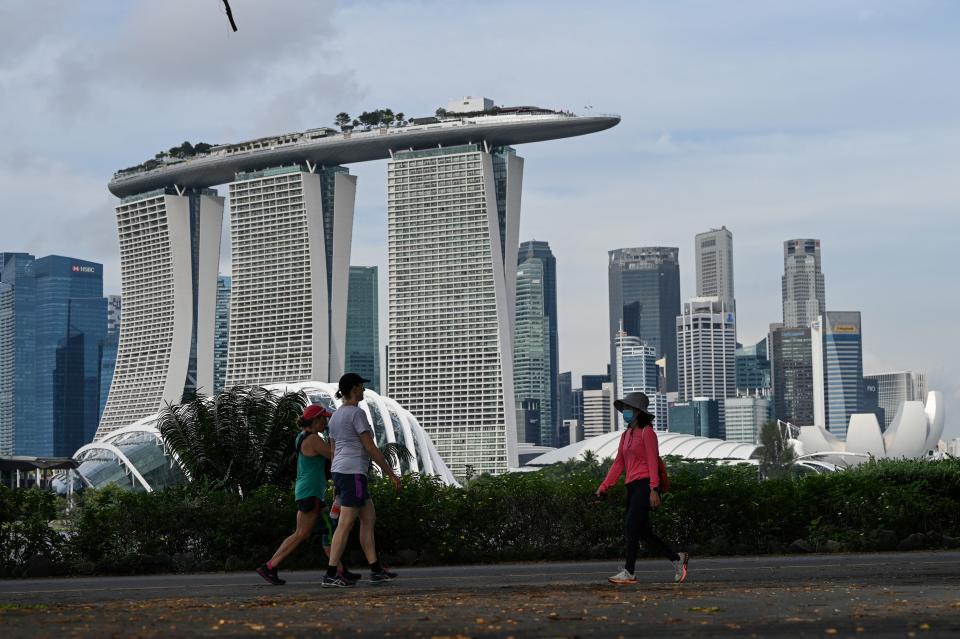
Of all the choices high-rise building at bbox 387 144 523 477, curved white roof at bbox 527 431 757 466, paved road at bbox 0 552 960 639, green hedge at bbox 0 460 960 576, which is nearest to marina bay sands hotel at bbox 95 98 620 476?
high-rise building at bbox 387 144 523 477

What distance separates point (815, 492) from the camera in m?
20.0

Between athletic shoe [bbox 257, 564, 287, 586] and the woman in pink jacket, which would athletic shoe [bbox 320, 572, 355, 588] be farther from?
the woman in pink jacket

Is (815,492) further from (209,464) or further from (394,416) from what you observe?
(394,416)

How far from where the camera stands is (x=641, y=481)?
552 inches

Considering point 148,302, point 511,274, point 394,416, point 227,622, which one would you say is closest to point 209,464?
point 227,622

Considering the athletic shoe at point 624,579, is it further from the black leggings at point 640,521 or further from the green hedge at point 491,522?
the green hedge at point 491,522

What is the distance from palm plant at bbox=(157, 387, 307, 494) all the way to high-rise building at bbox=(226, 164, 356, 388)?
155940 mm

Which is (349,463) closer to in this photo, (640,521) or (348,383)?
(348,383)

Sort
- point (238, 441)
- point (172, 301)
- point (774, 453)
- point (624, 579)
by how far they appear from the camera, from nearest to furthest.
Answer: point (624, 579) < point (238, 441) < point (774, 453) < point (172, 301)

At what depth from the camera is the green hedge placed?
1856 centimetres

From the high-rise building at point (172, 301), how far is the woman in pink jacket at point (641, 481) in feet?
583

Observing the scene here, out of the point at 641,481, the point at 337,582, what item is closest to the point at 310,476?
the point at 337,582

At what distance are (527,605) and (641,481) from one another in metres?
3.52

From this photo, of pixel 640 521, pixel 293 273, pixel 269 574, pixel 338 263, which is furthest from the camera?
pixel 293 273
